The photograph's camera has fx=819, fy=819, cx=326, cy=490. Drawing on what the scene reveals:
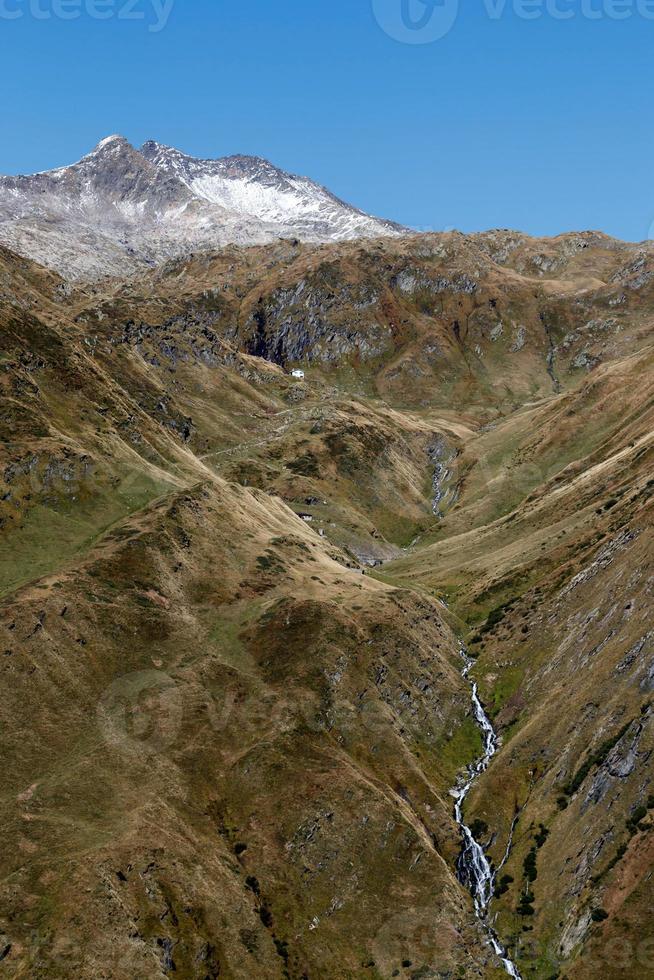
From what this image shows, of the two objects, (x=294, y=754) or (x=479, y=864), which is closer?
(x=479, y=864)

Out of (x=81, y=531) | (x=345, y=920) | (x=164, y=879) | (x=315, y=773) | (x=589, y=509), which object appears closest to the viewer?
(x=164, y=879)

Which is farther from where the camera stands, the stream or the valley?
the stream

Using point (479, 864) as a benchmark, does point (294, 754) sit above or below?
above

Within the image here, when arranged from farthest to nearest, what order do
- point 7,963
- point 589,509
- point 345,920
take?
point 589,509
point 345,920
point 7,963

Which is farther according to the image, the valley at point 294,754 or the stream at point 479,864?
the stream at point 479,864

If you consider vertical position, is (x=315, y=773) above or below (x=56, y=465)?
below

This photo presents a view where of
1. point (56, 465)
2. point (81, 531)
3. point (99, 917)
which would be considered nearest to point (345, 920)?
point (99, 917)

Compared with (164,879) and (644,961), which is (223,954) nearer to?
(164,879)

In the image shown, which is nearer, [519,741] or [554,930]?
[554,930]
